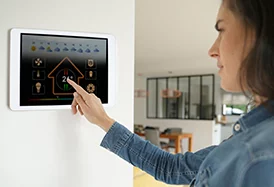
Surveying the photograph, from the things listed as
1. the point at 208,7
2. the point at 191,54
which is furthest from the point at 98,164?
the point at 191,54

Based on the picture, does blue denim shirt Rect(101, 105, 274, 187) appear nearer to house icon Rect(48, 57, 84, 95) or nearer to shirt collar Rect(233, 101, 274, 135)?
shirt collar Rect(233, 101, 274, 135)

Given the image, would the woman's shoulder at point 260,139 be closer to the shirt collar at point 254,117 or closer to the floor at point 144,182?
the shirt collar at point 254,117

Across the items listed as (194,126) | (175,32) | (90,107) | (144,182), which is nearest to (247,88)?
(90,107)

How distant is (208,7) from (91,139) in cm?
200

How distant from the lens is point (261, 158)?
35 centimetres

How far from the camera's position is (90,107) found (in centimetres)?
68

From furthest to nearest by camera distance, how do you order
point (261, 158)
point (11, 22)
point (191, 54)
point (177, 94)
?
point (177, 94), point (191, 54), point (11, 22), point (261, 158)

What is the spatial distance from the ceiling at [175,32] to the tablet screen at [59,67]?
0.46 metres

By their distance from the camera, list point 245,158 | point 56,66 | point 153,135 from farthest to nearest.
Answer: point 153,135
point 56,66
point 245,158

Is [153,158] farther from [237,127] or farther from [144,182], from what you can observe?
[144,182]

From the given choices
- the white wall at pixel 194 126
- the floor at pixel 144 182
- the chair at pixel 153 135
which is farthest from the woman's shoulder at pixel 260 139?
the white wall at pixel 194 126

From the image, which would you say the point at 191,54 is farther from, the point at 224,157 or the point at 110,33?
the point at 224,157

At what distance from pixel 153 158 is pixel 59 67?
0.36 m

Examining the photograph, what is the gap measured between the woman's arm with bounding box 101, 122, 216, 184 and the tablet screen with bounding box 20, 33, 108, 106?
11 cm
